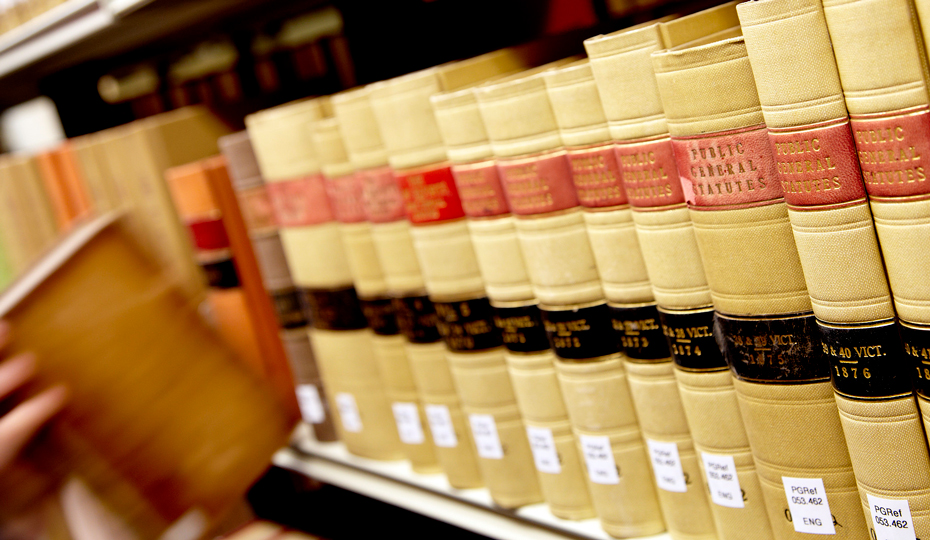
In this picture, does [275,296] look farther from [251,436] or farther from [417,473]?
[417,473]

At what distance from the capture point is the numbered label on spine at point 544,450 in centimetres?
88

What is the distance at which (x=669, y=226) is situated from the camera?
2.23 feet

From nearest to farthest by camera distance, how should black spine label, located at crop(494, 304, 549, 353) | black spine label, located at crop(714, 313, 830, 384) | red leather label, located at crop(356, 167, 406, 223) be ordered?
black spine label, located at crop(714, 313, 830, 384)
black spine label, located at crop(494, 304, 549, 353)
red leather label, located at crop(356, 167, 406, 223)

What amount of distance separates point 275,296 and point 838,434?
0.90 m

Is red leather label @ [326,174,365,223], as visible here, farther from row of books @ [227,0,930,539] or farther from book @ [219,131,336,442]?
book @ [219,131,336,442]

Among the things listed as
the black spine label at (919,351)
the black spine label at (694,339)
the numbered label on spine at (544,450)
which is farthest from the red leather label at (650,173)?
the numbered label on spine at (544,450)

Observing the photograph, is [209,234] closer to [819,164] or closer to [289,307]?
[289,307]

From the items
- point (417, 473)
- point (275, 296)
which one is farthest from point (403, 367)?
point (275, 296)

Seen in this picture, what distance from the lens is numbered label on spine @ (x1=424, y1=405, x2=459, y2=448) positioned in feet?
3.34

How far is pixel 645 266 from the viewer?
72 centimetres

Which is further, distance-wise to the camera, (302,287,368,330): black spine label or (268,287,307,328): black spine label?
(268,287,307,328): black spine label

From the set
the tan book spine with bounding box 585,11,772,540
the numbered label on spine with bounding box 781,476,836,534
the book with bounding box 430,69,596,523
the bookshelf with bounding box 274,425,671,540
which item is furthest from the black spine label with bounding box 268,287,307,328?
the numbered label on spine with bounding box 781,476,836,534

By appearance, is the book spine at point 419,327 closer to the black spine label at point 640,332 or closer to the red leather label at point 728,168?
the black spine label at point 640,332

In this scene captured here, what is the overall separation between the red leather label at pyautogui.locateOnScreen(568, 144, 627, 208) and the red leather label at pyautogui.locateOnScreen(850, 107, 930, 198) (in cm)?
22
